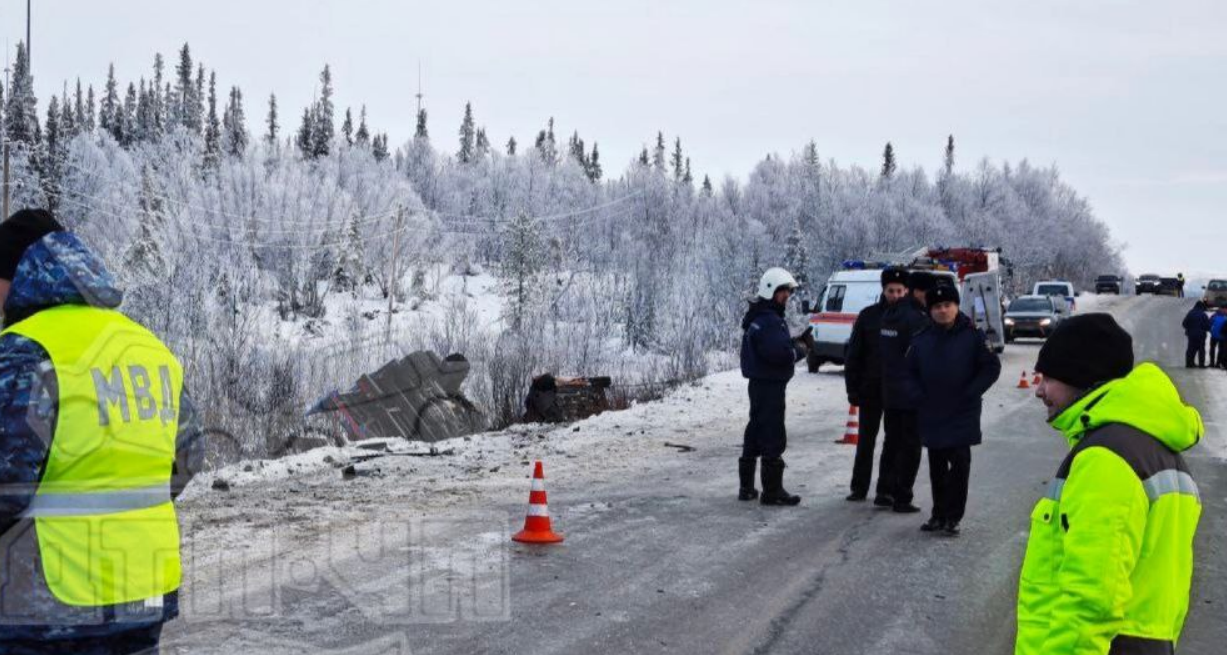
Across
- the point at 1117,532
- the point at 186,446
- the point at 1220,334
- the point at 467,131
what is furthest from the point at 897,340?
the point at 467,131

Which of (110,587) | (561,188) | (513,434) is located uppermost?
(561,188)

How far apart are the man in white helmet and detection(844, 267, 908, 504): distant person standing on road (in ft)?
1.95

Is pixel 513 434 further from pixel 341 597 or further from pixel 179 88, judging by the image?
pixel 179 88

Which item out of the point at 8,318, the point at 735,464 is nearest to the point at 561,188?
the point at 735,464

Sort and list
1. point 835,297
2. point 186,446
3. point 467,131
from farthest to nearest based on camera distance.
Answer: point 467,131 → point 835,297 → point 186,446

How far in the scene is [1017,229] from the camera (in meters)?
106

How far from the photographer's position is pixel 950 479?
8859 mm

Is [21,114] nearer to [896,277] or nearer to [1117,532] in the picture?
[896,277]

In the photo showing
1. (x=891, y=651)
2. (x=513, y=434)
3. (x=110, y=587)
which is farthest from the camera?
(x=513, y=434)

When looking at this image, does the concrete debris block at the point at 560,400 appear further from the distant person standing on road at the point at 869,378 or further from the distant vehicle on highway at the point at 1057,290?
the distant vehicle on highway at the point at 1057,290

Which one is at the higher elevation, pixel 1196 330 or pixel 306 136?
pixel 306 136

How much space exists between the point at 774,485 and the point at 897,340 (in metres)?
1.68

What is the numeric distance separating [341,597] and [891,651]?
3.21m

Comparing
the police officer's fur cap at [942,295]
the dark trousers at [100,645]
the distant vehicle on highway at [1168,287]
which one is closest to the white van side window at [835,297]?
the police officer's fur cap at [942,295]
